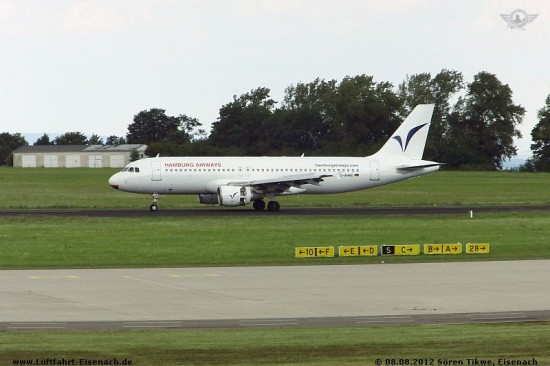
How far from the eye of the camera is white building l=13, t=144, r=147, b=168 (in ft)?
523

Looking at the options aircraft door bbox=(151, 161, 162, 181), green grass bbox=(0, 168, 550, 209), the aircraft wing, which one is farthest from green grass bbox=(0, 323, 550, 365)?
green grass bbox=(0, 168, 550, 209)

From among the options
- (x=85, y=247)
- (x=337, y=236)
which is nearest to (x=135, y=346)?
(x=85, y=247)

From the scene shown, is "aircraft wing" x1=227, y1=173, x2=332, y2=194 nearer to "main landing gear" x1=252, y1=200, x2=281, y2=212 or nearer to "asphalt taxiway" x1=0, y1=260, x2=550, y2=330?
"main landing gear" x1=252, y1=200, x2=281, y2=212

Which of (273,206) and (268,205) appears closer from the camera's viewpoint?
(273,206)

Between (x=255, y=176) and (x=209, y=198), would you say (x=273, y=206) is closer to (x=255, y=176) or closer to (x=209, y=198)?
(x=255, y=176)

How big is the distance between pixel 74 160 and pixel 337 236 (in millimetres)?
128609

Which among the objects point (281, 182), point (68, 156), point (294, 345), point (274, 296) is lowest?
point (294, 345)

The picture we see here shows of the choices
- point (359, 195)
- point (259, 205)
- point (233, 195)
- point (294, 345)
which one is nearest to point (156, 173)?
point (233, 195)

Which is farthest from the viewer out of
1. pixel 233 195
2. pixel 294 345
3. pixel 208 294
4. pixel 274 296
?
pixel 233 195

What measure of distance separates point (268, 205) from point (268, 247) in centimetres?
2131

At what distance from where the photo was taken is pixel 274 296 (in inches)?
1077

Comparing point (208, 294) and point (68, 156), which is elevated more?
point (68, 156)

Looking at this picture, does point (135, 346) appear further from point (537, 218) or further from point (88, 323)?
point (537, 218)

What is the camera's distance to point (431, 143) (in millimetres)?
133875
